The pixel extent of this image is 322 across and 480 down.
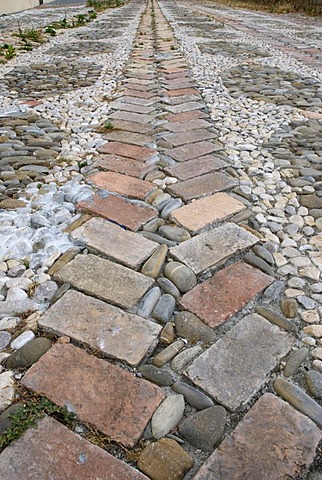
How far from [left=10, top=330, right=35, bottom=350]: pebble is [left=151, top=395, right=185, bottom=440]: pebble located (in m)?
0.48

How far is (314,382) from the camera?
113cm

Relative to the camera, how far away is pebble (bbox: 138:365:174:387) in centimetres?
113

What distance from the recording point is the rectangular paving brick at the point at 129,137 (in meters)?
2.66

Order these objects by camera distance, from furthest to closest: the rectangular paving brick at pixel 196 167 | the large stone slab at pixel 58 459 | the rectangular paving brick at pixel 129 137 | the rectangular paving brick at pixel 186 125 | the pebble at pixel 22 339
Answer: the rectangular paving brick at pixel 186 125 → the rectangular paving brick at pixel 129 137 → the rectangular paving brick at pixel 196 167 → the pebble at pixel 22 339 → the large stone slab at pixel 58 459

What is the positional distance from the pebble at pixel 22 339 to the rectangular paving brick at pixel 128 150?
1436mm

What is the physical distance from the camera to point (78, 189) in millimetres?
2098

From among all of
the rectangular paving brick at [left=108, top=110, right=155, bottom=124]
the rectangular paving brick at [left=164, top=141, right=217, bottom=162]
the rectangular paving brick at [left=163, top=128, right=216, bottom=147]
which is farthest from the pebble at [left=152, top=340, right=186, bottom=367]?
the rectangular paving brick at [left=108, top=110, right=155, bottom=124]

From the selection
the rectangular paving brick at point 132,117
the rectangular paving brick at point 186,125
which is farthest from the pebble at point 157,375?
the rectangular paving brick at point 132,117

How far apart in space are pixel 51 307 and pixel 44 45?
21.1 ft

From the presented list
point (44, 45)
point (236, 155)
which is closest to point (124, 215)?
point (236, 155)

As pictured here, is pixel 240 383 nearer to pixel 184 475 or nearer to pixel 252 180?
pixel 184 475

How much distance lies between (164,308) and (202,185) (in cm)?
97

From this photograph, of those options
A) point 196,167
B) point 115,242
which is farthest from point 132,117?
point 115,242

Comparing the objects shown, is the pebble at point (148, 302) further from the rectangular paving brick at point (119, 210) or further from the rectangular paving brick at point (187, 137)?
the rectangular paving brick at point (187, 137)
